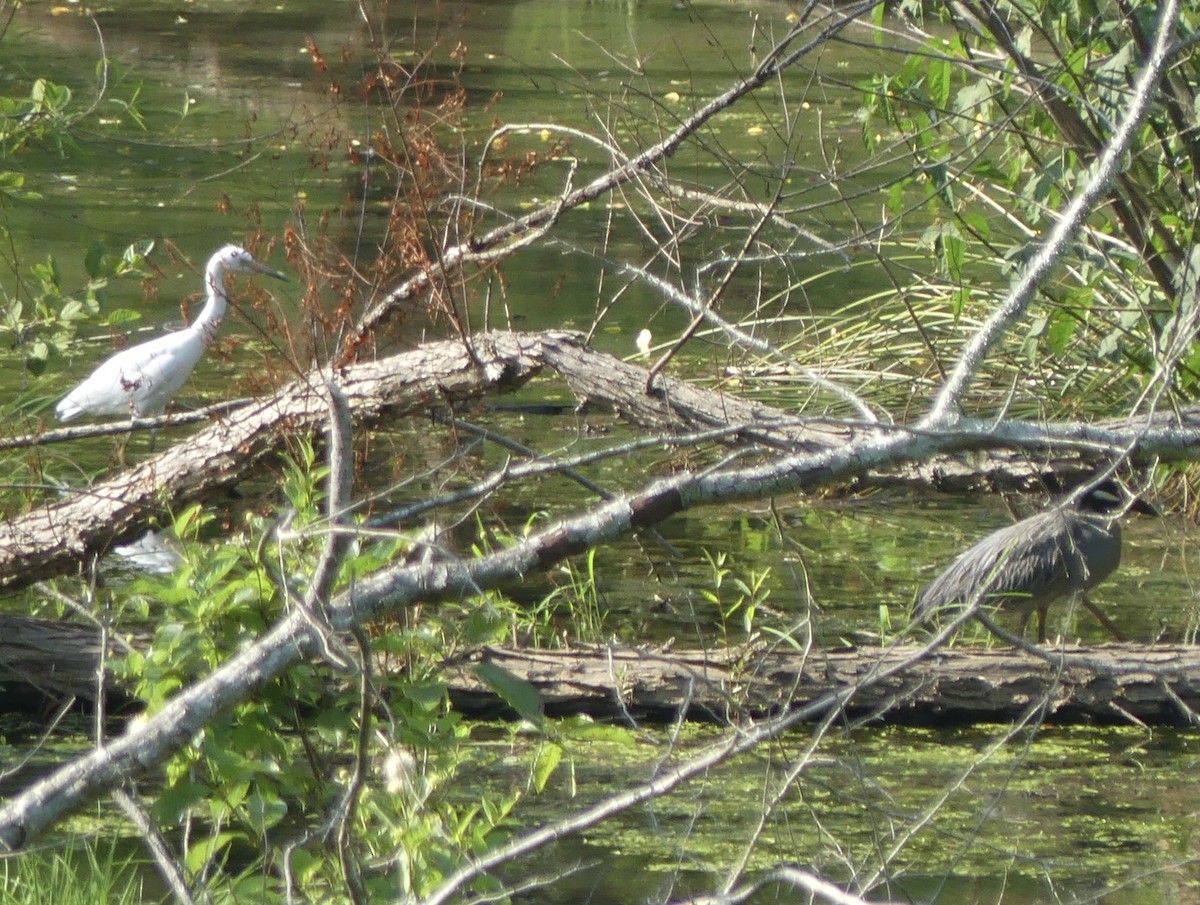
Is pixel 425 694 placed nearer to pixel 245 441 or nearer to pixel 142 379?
pixel 245 441

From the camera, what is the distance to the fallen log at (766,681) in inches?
148

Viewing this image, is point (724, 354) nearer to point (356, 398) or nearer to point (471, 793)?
point (356, 398)

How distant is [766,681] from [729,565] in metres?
1.33

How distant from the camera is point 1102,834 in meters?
3.54

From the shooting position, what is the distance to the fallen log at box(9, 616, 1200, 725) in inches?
148

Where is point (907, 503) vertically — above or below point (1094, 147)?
below

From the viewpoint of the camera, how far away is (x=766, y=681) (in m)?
3.89

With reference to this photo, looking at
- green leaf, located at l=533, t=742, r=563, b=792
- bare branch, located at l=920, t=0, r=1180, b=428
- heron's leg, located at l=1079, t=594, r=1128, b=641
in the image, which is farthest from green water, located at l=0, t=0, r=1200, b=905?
bare branch, located at l=920, t=0, r=1180, b=428

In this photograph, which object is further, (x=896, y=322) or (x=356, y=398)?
(x=896, y=322)

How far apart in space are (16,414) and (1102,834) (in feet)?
11.0

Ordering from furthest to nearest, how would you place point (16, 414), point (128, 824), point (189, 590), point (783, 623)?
point (16, 414) < point (783, 623) < point (128, 824) < point (189, 590)

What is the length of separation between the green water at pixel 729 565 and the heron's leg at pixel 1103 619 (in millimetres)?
62

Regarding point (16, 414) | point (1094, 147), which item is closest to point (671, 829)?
point (1094, 147)

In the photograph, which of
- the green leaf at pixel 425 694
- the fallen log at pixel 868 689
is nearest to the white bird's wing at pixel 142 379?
the fallen log at pixel 868 689
